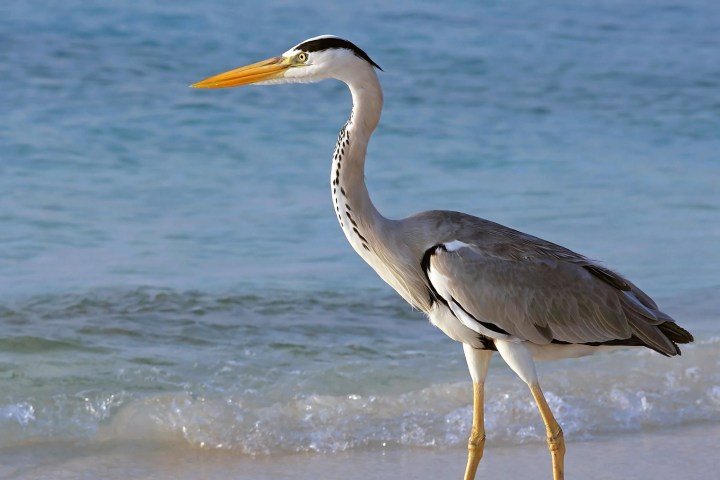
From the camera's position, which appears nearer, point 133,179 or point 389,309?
point 389,309

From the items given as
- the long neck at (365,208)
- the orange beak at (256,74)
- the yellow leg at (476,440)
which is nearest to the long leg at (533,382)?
the yellow leg at (476,440)

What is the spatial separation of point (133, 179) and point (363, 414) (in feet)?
15.3

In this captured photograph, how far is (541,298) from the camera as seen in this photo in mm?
4969

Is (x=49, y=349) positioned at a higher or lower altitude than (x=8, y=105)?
lower

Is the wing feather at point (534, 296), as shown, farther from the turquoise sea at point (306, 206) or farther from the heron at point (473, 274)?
the turquoise sea at point (306, 206)

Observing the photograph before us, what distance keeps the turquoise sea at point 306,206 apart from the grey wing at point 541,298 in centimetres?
86

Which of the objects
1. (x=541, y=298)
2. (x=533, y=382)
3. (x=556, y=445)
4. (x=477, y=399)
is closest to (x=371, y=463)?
(x=477, y=399)

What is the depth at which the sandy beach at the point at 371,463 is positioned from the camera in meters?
5.27

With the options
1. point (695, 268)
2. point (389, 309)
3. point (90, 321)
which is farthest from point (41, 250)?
point (695, 268)

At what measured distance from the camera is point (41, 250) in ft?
27.3

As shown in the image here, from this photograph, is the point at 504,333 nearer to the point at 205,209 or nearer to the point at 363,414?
the point at 363,414

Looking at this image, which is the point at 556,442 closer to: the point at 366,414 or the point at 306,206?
the point at 366,414

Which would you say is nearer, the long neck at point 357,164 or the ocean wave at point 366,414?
the long neck at point 357,164

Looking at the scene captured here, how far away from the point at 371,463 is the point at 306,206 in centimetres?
424
